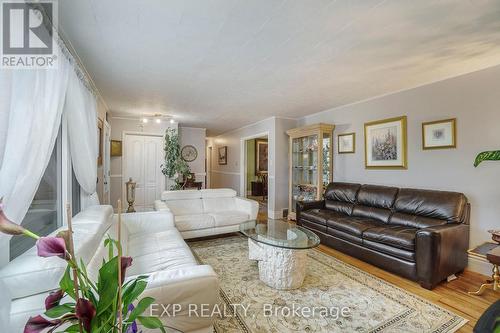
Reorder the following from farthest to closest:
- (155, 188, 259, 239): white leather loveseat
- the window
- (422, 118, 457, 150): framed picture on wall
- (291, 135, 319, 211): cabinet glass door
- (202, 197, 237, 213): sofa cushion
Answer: (291, 135, 319, 211): cabinet glass door, (202, 197, 237, 213): sofa cushion, (155, 188, 259, 239): white leather loveseat, (422, 118, 457, 150): framed picture on wall, the window

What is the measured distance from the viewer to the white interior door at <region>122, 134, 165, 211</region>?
208 inches

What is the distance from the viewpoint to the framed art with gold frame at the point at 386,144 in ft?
11.0

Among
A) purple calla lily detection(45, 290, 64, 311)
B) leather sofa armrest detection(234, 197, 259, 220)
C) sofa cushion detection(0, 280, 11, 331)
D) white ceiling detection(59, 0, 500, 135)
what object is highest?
white ceiling detection(59, 0, 500, 135)

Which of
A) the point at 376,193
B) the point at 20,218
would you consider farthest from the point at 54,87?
the point at 376,193

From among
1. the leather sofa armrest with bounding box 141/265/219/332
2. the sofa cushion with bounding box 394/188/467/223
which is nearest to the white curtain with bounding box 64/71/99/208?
the leather sofa armrest with bounding box 141/265/219/332

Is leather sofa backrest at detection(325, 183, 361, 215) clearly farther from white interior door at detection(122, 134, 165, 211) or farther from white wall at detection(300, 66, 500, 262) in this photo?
white interior door at detection(122, 134, 165, 211)

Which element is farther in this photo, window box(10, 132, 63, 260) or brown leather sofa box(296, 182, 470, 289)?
brown leather sofa box(296, 182, 470, 289)

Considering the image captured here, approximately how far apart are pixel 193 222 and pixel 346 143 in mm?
3077

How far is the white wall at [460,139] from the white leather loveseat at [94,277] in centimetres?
319

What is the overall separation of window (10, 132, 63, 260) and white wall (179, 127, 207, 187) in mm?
4448

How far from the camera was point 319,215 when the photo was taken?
3520 mm

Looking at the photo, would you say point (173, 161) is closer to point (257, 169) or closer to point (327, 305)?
point (257, 169)

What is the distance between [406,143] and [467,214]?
1157 millimetres

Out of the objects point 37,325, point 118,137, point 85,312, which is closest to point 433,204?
point 85,312
